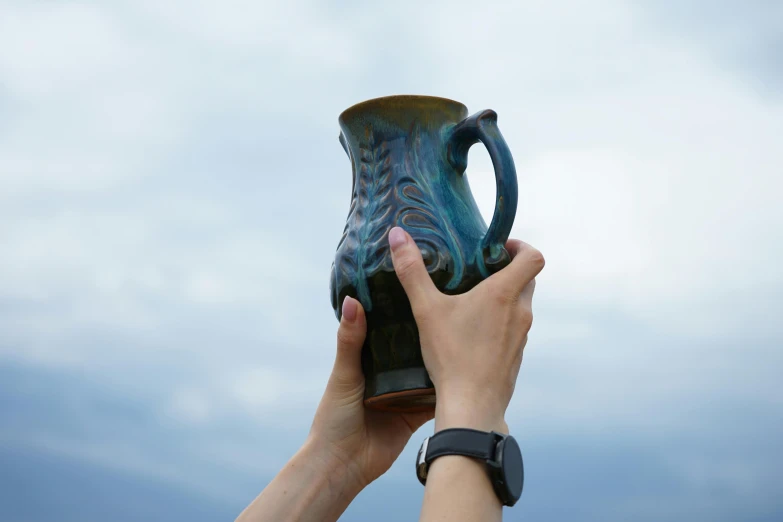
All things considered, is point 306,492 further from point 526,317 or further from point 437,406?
point 526,317

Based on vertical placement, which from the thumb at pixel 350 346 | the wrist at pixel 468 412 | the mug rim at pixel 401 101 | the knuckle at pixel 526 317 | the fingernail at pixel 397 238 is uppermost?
the mug rim at pixel 401 101

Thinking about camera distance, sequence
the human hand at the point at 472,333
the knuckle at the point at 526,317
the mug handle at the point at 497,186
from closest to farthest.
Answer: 1. the human hand at the point at 472,333
2. the knuckle at the point at 526,317
3. the mug handle at the point at 497,186

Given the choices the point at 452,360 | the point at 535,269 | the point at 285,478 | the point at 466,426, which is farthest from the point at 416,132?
the point at 285,478

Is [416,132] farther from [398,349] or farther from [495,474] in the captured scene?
[495,474]

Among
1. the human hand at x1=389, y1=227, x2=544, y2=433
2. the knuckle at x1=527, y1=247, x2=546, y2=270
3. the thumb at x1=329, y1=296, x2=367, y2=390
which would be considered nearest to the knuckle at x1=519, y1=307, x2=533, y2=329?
the human hand at x1=389, y1=227, x2=544, y2=433

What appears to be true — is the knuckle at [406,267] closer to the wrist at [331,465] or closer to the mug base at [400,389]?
the mug base at [400,389]

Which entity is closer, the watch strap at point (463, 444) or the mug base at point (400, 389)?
the watch strap at point (463, 444)

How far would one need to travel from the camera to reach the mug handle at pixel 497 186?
88.9 inches

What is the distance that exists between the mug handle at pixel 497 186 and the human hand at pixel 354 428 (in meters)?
0.53

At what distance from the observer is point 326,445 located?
2662mm

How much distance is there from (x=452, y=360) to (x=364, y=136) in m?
0.88

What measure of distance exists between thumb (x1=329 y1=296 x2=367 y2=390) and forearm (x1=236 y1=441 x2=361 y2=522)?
303 mm

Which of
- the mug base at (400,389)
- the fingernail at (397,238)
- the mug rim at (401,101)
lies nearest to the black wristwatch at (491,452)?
the mug base at (400,389)

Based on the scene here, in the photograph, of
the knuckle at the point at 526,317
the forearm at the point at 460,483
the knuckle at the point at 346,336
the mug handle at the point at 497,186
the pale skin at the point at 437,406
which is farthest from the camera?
the knuckle at the point at 346,336
